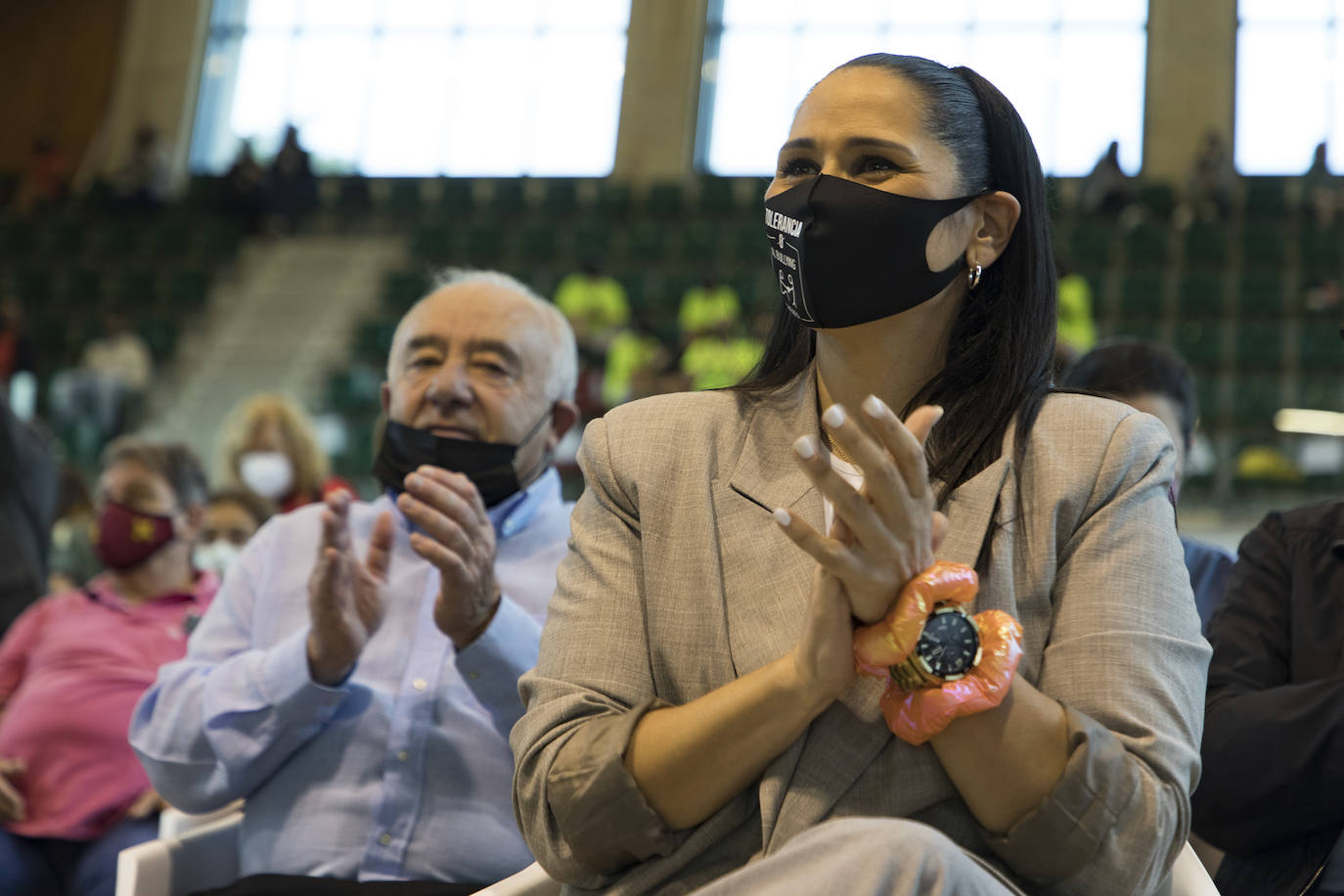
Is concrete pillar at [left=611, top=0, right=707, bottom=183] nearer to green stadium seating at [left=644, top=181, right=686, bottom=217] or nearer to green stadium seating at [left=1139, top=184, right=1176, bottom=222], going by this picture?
green stadium seating at [left=644, top=181, right=686, bottom=217]

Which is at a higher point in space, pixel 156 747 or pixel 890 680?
pixel 890 680

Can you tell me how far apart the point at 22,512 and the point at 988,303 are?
281cm

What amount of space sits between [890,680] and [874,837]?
21 cm

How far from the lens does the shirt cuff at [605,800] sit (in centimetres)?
131

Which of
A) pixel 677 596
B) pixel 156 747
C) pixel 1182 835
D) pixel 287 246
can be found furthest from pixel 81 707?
pixel 287 246

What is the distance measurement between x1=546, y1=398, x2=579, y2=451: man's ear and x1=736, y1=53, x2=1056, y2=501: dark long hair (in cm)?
85

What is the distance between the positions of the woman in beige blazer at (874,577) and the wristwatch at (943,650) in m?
0.05

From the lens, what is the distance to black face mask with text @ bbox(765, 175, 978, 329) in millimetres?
1461

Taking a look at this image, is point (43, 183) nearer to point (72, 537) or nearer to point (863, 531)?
point (72, 537)

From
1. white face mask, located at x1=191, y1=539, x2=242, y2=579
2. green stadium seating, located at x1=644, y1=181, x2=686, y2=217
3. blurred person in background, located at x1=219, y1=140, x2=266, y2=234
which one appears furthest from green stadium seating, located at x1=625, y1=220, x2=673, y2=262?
white face mask, located at x1=191, y1=539, x2=242, y2=579

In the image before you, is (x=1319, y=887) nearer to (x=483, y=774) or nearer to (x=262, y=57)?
(x=483, y=774)

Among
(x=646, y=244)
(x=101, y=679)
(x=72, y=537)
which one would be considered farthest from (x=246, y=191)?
(x=101, y=679)

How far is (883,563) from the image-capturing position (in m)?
1.21

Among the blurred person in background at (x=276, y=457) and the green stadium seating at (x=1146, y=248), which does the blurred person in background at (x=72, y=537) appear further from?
the green stadium seating at (x=1146, y=248)
